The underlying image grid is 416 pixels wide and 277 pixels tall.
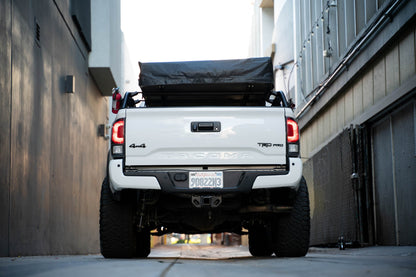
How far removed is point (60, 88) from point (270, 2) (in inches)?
857

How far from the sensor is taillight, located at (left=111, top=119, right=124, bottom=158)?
6.18m

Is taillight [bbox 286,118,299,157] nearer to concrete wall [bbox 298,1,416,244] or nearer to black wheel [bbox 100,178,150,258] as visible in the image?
black wheel [bbox 100,178,150,258]

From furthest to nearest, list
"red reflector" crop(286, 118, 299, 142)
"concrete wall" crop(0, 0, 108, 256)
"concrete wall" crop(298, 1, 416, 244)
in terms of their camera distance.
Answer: "concrete wall" crop(298, 1, 416, 244)
"concrete wall" crop(0, 0, 108, 256)
"red reflector" crop(286, 118, 299, 142)

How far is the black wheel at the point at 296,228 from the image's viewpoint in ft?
21.4

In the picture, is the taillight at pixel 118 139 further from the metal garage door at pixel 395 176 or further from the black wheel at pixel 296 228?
the metal garage door at pixel 395 176

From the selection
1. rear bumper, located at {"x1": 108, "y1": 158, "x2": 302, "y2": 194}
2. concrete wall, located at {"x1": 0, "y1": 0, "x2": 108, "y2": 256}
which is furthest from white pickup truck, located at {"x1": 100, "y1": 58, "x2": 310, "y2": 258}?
concrete wall, located at {"x1": 0, "y1": 0, "x2": 108, "y2": 256}

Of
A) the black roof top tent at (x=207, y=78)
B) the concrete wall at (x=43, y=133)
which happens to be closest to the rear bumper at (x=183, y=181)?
the black roof top tent at (x=207, y=78)

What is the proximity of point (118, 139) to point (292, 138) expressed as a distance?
1852 millimetres

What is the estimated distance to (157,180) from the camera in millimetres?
6047

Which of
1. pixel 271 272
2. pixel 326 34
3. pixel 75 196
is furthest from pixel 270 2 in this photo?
pixel 271 272

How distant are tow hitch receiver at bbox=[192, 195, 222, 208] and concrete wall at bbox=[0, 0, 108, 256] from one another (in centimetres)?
312

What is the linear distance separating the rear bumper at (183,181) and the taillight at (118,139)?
0.13 m

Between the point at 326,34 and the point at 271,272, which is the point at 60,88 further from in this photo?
the point at 271,272

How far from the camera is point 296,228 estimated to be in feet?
21.4
